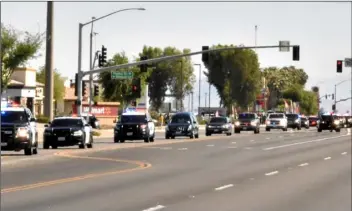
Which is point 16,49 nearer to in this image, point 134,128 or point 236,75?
point 134,128

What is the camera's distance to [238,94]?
501ft

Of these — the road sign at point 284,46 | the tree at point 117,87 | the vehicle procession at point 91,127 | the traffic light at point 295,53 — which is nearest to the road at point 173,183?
the vehicle procession at point 91,127

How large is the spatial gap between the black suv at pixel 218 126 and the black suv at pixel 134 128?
19.5 meters

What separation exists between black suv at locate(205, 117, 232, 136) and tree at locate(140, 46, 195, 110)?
254 feet

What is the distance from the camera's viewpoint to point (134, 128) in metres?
56.6

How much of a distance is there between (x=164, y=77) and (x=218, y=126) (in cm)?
8122

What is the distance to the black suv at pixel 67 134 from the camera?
45469mm

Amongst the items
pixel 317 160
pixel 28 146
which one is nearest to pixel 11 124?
pixel 28 146

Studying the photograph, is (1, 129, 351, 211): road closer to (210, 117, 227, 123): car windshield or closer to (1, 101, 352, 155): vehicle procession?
(1, 101, 352, 155): vehicle procession

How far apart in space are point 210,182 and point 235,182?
655 millimetres

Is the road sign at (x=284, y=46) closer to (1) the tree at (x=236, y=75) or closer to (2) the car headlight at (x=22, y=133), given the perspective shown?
(2) the car headlight at (x=22, y=133)

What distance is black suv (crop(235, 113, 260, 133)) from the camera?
87.1m

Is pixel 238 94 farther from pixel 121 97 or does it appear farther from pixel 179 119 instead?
pixel 179 119

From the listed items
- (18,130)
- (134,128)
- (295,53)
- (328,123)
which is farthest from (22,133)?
(328,123)
